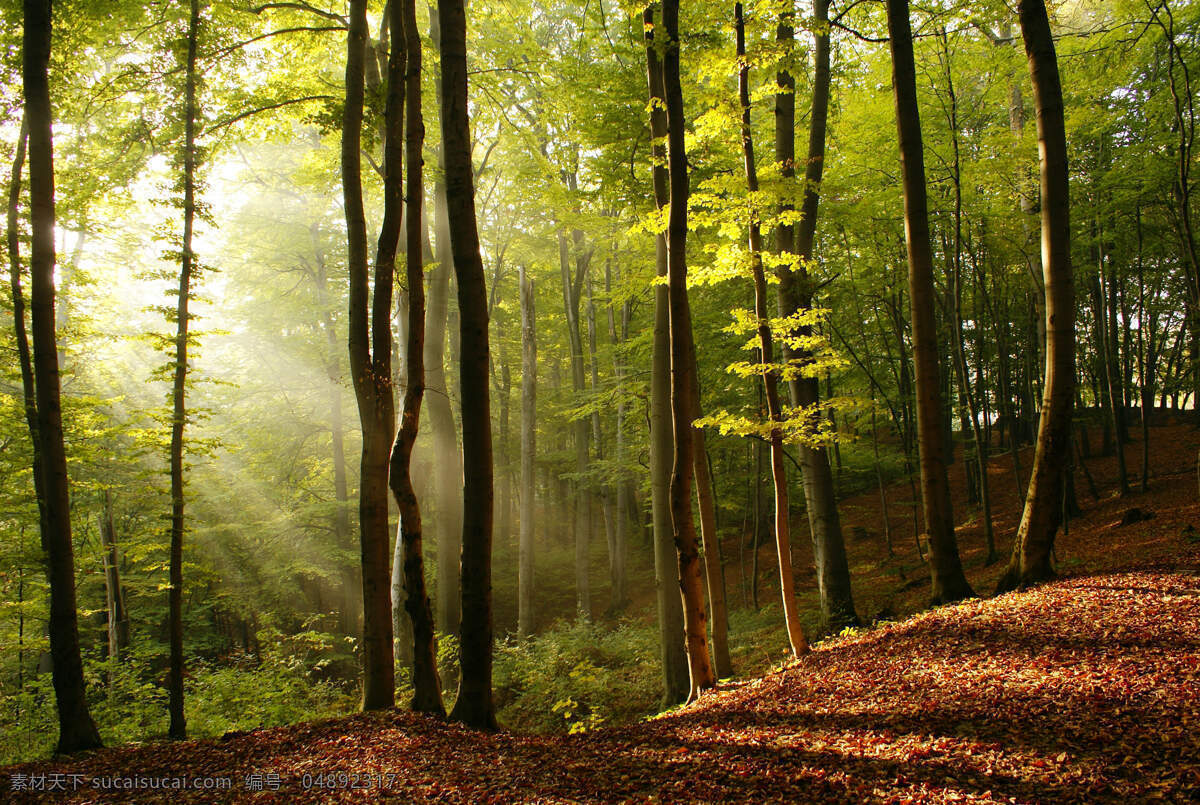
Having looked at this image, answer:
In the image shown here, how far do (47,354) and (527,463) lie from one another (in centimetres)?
964

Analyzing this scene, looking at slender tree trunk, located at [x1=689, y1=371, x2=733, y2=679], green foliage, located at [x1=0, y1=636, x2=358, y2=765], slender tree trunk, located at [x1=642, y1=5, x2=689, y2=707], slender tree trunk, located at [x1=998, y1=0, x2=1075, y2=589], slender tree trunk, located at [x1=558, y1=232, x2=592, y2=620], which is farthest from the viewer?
slender tree trunk, located at [x1=558, y1=232, x2=592, y2=620]

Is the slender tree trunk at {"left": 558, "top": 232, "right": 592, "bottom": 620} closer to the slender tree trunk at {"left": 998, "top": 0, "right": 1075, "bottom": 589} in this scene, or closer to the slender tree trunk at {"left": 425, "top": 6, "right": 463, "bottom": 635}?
the slender tree trunk at {"left": 425, "top": 6, "right": 463, "bottom": 635}

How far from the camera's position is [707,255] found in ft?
31.4

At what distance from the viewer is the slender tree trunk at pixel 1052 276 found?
5891 mm

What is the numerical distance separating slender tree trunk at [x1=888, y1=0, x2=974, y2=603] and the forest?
48 millimetres

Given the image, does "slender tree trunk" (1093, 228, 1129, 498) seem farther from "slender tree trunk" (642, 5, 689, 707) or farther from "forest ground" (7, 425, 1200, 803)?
"slender tree trunk" (642, 5, 689, 707)

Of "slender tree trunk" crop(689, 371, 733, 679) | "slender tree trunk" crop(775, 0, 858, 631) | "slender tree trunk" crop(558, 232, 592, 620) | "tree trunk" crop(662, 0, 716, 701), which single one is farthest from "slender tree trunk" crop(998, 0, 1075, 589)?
"slender tree trunk" crop(558, 232, 592, 620)

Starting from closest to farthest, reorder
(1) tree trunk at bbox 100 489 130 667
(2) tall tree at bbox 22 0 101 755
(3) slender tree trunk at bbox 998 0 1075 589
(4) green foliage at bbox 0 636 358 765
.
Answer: (3) slender tree trunk at bbox 998 0 1075 589 → (2) tall tree at bbox 22 0 101 755 → (4) green foliage at bbox 0 636 358 765 → (1) tree trunk at bbox 100 489 130 667

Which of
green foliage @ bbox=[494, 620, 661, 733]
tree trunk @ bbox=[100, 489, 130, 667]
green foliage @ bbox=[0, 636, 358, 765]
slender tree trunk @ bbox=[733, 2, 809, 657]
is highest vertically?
slender tree trunk @ bbox=[733, 2, 809, 657]

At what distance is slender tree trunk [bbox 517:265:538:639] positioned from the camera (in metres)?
13.7

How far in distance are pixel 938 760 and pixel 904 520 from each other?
49.7ft

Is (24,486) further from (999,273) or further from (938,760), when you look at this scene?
(999,273)

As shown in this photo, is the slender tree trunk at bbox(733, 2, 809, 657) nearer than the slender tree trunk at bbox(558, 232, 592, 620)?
Yes

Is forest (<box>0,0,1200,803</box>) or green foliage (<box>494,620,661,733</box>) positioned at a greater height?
forest (<box>0,0,1200,803</box>)
